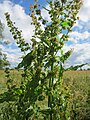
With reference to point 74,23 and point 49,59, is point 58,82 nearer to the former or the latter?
point 49,59

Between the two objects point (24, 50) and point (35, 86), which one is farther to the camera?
point (24, 50)

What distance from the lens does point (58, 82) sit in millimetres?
3039

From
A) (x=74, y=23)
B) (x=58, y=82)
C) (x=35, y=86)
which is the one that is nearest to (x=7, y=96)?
(x=35, y=86)

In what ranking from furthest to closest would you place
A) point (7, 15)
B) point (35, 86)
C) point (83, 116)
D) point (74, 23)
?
1. point (83, 116)
2. point (7, 15)
3. point (74, 23)
4. point (35, 86)

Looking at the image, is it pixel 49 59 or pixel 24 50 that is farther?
pixel 24 50

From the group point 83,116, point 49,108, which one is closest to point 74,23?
point 49,108

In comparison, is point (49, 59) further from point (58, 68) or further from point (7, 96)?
point (7, 96)

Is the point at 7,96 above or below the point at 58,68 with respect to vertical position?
below

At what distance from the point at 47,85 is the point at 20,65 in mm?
347

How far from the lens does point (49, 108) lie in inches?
122

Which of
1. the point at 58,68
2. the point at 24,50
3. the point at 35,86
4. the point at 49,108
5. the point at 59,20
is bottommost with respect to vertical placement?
the point at 49,108

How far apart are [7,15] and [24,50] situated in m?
0.45

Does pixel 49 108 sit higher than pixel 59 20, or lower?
lower

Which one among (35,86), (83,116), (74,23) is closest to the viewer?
(35,86)
